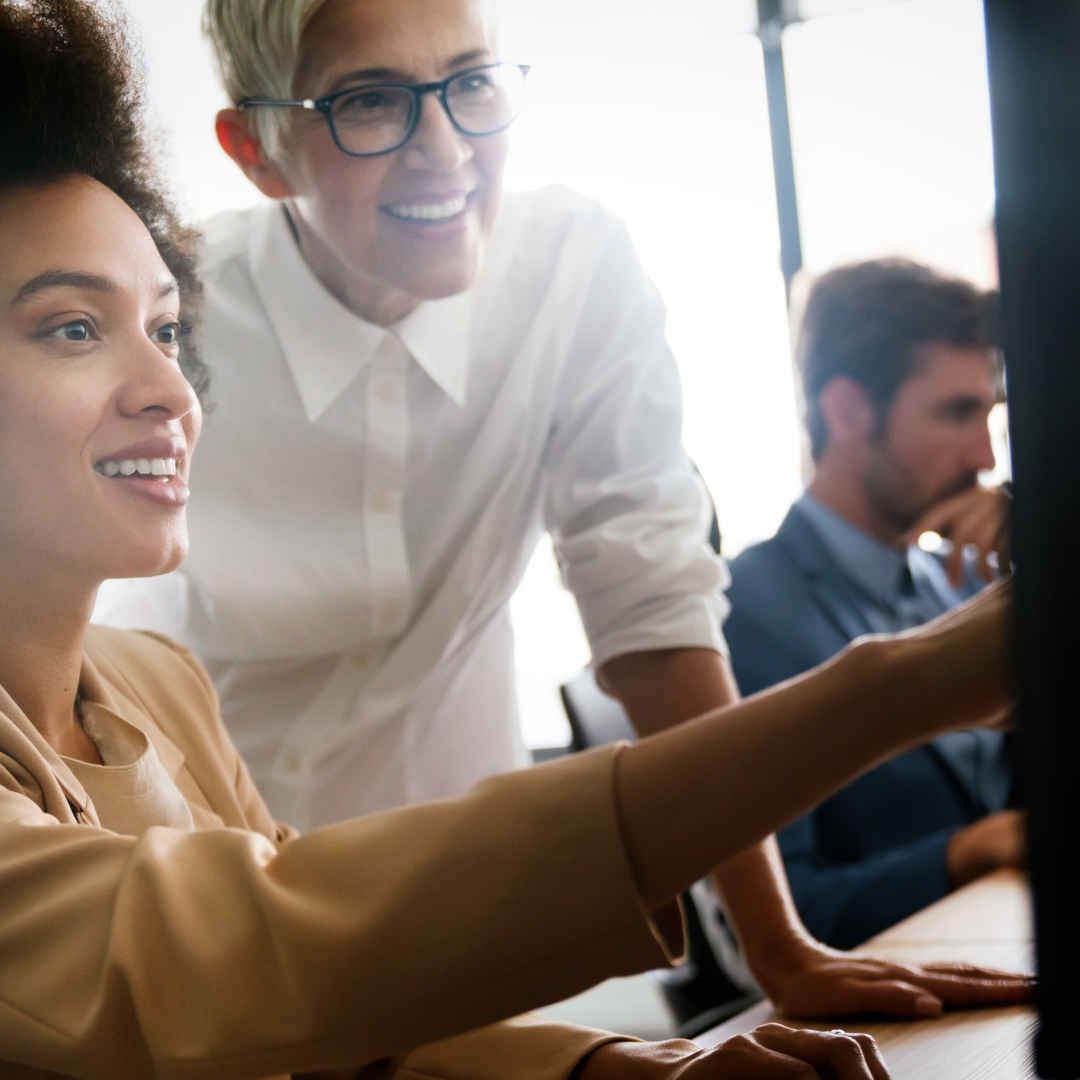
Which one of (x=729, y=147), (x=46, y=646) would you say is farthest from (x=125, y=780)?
(x=729, y=147)

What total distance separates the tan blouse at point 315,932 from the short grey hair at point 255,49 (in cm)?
39

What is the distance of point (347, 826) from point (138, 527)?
0.18 meters

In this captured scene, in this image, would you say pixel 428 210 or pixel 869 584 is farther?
pixel 869 584

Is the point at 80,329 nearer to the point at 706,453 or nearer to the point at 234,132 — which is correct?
the point at 234,132

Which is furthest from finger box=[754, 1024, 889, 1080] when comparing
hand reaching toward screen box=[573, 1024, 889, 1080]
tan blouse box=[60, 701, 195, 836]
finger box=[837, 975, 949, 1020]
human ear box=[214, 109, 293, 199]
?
human ear box=[214, 109, 293, 199]

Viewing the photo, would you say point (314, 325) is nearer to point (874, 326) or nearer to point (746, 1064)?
point (746, 1064)

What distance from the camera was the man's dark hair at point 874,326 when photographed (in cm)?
98

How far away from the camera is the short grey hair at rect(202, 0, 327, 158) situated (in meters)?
0.63

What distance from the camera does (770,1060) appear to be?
1.65ft

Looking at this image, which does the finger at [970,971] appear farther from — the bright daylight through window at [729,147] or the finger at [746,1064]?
the bright daylight through window at [729,147]

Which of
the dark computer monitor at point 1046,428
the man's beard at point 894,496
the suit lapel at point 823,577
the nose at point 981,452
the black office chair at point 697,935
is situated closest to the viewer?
the dark computer monitor at point 1046,428

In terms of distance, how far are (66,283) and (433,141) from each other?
0.73 feet

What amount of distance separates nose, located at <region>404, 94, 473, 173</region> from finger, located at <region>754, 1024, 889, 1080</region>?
468 mm

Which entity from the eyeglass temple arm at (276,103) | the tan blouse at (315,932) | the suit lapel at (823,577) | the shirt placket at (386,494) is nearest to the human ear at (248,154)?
the eyeglass temple arm at (276,103)
